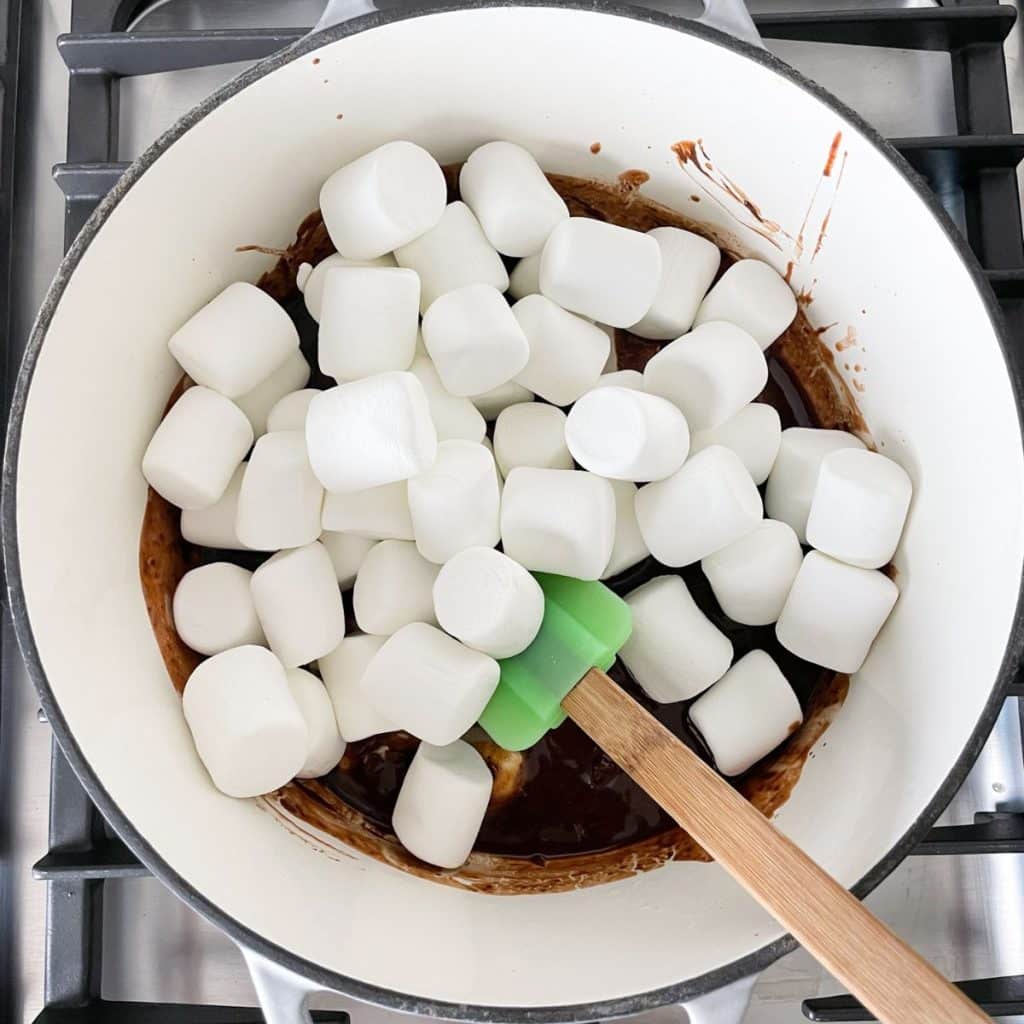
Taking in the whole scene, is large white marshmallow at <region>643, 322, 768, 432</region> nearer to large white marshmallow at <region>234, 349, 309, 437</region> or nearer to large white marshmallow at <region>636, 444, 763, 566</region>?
large white marshmallow at <region>636, 444, 763, 566</region>

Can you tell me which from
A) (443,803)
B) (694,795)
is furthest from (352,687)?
(694,795)

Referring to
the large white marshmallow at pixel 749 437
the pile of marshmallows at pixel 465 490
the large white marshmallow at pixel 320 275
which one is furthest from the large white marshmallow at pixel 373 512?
the large white marshmallow at pixel 749 437

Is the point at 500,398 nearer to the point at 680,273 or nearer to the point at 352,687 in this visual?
the point at 680,273

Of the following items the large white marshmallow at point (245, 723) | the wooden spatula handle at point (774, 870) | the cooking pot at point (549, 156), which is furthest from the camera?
the large white marshmallow at point (245, 723)

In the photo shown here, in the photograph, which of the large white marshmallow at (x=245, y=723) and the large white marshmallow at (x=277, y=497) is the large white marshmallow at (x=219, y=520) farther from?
the large white marshmallow at (x=245, y=723)

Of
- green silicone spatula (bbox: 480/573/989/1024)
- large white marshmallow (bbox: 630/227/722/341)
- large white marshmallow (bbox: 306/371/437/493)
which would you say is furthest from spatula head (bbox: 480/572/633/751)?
large white marshmallow (bbox: 630/227/722/341)

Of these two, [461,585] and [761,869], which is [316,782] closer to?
A: [461,585]

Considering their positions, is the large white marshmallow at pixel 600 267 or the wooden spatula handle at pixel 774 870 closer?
the wooden spatula handle at pixel 774 870
